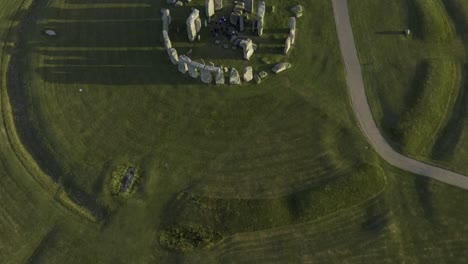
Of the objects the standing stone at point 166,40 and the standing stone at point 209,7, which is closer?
the standing stone at point 166,40

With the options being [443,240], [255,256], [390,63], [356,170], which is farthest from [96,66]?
[443,240]

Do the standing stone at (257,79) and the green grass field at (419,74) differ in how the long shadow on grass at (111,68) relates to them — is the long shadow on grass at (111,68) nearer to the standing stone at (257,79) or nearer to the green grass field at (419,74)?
the standing stone at (257,79)

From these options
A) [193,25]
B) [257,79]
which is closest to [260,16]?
[257,79]

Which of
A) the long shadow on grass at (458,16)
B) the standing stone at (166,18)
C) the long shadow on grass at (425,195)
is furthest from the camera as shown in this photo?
the long shadow on grass at (458,16)

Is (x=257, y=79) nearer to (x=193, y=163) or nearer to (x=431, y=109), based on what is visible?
(x=193, y=163)

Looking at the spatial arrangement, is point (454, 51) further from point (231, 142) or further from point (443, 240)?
point (231, 142)

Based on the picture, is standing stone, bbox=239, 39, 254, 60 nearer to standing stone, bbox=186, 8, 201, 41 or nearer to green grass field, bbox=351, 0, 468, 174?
standing stone, bbox=186, 8, 201, 41

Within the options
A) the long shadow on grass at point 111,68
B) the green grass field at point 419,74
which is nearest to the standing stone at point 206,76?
the long shadow on grass at point 111,68
